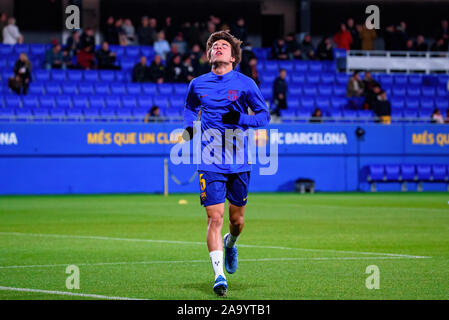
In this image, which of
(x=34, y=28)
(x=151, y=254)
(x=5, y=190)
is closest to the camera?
(x=151, y=254)

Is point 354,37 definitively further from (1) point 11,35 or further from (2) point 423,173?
(1) point 11,35

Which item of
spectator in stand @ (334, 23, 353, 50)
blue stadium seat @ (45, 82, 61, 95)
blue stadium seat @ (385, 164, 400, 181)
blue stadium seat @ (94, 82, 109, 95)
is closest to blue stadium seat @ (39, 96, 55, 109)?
blue stadium seat @ (45, 82, 61, 95)

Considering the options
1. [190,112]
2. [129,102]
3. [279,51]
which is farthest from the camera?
[279,51]

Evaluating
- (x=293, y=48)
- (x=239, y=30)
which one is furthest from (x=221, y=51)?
(x=293, y=48)

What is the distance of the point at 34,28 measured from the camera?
38.3m

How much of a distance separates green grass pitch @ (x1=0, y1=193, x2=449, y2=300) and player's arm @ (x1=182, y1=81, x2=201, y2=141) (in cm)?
159

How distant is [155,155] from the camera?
30422 millimetres

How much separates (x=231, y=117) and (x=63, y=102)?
2257 cm

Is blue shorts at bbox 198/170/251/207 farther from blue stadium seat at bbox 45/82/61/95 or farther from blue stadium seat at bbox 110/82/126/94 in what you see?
blue stadium seat at bbox 110/82/126/94

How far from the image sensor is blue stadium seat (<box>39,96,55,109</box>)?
30094 millimetres

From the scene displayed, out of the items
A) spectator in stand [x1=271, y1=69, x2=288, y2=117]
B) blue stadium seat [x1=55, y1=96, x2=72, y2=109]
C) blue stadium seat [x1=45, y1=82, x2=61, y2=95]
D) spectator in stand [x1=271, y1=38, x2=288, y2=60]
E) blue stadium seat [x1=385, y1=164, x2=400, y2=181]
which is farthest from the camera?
spectator in stand [x1=271, y1=38, x2=288, y2=60]
